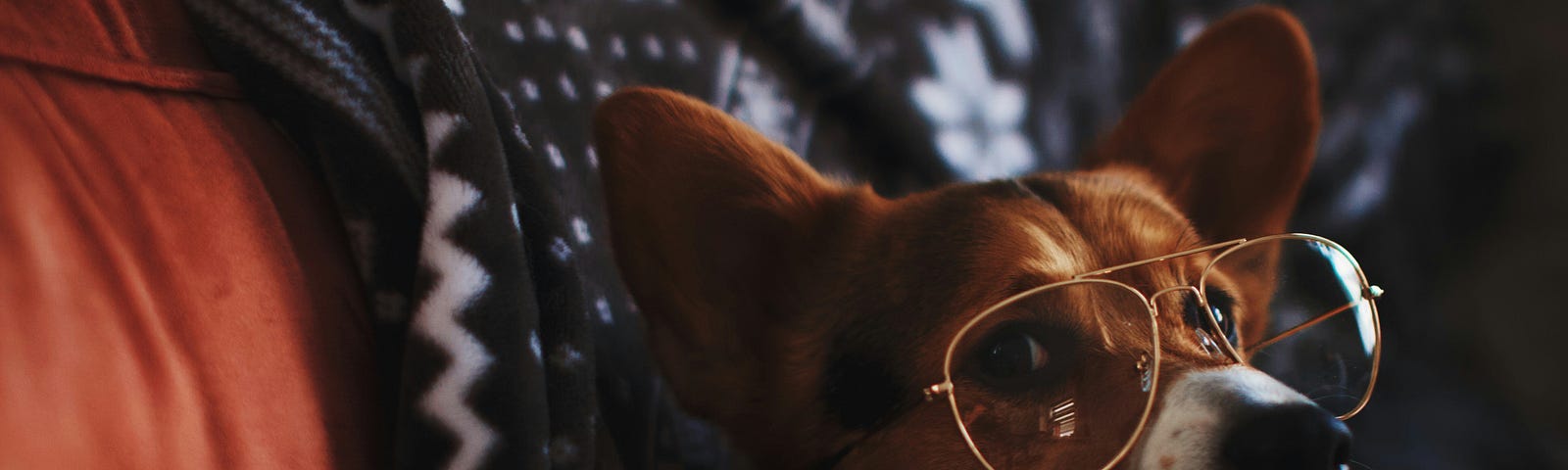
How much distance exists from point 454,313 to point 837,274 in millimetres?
341

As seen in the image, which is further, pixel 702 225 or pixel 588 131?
pixel 588 131

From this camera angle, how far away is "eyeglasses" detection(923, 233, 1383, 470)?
69 cm

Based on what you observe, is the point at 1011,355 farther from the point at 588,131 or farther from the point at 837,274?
the point at 588,131

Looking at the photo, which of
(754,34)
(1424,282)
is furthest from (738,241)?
(1424,282)

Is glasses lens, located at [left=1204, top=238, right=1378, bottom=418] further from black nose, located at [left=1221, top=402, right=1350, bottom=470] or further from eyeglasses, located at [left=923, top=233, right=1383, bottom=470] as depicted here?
black nose, located at [left=1221, top=402, right=1350, bottom=470]

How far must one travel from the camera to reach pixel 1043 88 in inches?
62.8

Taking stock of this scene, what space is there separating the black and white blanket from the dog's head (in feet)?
0.27

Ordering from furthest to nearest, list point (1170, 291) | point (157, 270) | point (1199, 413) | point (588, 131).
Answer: point (588, 131), point (1170, 291), point (1199, 413), point (157, 270)

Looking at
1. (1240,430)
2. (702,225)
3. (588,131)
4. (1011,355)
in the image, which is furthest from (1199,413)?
(588,131)

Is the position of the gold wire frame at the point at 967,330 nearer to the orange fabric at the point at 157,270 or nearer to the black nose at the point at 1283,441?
the black nose at the point at 1283,441

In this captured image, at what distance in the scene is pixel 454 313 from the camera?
0.61 metres

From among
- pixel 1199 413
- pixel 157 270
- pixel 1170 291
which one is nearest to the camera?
pixel 157 270

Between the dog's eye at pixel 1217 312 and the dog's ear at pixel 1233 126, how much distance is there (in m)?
0.19

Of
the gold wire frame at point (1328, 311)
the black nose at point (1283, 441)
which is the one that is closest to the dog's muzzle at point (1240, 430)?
the black nose at point (1283, 441)
